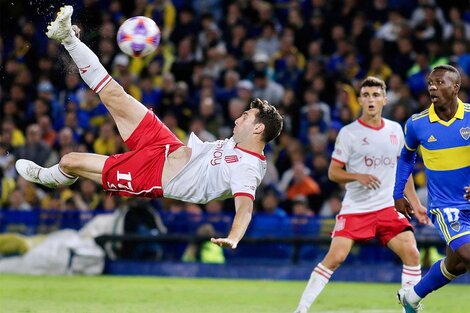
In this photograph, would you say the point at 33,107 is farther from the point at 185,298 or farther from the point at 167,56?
the point at 185,298

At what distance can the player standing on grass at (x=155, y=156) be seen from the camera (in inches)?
386

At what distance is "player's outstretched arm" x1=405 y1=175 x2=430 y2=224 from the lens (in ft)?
35.5

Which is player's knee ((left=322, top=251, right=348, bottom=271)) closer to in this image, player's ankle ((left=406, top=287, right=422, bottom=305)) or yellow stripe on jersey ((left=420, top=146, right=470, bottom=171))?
player's ankle ((left=406, top=287, right=422, bottom=305))

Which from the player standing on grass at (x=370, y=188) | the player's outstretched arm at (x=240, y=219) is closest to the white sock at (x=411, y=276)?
the player standing on grass at (x=370, y=188)

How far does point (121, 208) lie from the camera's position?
17531 mm

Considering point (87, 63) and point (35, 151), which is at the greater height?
point (87, 63)

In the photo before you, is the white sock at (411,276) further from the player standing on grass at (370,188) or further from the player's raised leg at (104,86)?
the player's raised leg at (104,86)

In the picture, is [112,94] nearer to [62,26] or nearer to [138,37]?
[62,26]

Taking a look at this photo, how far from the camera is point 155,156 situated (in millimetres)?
9945

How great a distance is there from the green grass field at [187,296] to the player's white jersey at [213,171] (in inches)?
90.8

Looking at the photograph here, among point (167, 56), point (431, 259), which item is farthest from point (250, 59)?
point (431, 259)

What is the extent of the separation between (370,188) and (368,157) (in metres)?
0.48

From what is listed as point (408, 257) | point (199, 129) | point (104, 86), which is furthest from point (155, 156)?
point (199, 129)

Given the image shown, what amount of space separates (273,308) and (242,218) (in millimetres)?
3490
